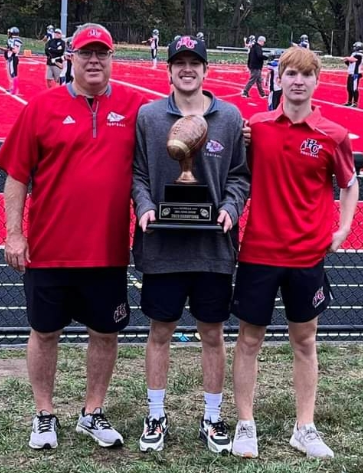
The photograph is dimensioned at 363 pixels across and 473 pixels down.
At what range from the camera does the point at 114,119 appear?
4.15 metres

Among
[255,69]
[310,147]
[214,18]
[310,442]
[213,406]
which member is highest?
[214,18]

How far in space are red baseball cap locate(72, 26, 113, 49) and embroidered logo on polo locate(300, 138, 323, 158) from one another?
1.06 m

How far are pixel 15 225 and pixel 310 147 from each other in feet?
4.90

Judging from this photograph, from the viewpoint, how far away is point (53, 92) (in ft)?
13.7

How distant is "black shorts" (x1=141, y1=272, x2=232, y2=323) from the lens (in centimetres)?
423

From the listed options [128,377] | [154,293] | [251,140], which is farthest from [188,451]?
[251,140]

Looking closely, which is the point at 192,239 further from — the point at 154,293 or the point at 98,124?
the point at 98,124

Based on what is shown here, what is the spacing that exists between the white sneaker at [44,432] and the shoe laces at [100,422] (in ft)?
0.69

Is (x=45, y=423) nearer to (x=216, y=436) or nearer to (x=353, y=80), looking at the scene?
(x=216, y=436)

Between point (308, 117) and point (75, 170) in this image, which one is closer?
point (75, 170)

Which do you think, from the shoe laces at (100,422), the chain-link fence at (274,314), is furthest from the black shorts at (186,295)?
the chain-link fence at (274,314)

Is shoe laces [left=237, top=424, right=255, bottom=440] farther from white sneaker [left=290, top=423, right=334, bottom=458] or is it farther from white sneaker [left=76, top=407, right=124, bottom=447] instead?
white sneaker [left=76, top=407, right=124, bottom=447]

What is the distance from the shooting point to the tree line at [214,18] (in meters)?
63.8

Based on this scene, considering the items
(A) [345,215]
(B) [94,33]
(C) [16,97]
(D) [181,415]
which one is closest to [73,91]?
(B) [94,33]
